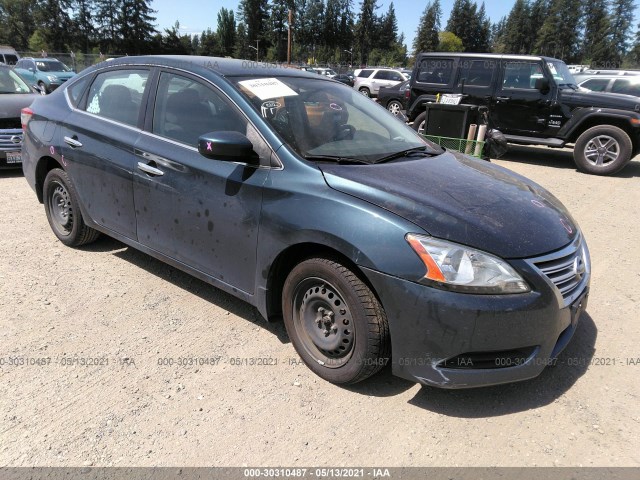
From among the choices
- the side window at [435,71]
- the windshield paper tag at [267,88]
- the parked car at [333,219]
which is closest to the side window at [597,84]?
the side window at [435,71]

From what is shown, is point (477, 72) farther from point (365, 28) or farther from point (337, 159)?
point (365, 28)

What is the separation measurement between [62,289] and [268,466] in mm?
2465

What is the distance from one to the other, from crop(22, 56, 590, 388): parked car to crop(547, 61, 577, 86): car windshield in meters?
7.35

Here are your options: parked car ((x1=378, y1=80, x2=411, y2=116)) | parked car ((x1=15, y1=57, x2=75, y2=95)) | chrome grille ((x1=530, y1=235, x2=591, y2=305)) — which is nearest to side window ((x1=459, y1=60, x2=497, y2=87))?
parked car ((x1=378, y1=80, x2=411, y2=116))

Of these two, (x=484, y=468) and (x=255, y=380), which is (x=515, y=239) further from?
(x=255, y=380)

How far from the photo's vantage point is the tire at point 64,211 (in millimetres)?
4162

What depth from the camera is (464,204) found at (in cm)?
253

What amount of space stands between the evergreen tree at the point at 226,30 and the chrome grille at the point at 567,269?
102427 millimetres

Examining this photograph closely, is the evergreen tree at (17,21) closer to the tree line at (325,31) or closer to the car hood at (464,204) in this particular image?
the tree line at (325,31)

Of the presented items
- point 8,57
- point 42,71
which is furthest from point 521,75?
point 8,57

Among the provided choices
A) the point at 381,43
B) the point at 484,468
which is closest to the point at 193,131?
the point at 484,468

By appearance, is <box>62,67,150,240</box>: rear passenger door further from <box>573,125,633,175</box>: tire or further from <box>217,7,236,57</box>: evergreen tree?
<box>217,7,236,57</box>: evergreen tree

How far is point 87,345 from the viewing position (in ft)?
9.89

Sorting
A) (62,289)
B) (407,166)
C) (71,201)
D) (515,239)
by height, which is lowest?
(62,289)
